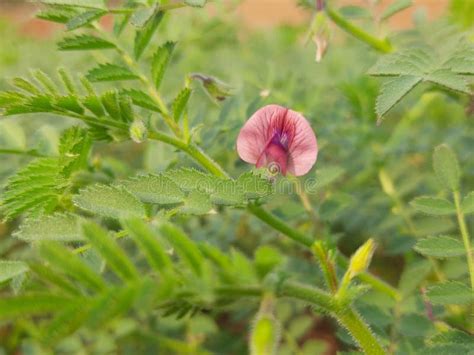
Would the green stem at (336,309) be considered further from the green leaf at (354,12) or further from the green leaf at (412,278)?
the green leaf at (354,12)

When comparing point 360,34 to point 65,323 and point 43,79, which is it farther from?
point 65,323

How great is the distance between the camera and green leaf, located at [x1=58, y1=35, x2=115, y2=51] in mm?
703

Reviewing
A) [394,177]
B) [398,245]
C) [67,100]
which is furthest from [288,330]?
[67,100]

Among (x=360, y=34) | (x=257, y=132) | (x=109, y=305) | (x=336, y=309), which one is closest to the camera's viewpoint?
(x=109, y=305)

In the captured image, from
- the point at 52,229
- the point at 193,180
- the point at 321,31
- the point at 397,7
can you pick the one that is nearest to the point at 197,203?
the point at 193,180

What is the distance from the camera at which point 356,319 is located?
58 centimetres

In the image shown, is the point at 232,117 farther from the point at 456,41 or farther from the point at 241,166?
the point at 456,41

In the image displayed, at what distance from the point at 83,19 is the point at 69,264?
0.32m

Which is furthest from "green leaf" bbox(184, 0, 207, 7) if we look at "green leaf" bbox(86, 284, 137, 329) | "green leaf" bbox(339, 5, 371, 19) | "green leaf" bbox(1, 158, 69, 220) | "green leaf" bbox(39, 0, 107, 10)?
"green leaf" bbox(339, 5, 371, 19)

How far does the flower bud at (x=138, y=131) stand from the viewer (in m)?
0.62

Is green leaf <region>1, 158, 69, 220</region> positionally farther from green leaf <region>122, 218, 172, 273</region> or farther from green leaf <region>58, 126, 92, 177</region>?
green leaf <region>122, 218, 172, 273</region>

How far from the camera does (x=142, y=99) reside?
0.69 m

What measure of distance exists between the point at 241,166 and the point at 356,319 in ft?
Answer: 1.45

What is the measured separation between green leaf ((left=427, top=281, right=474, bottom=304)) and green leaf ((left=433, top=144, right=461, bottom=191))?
0.13m
